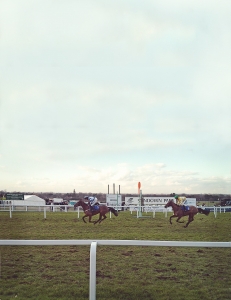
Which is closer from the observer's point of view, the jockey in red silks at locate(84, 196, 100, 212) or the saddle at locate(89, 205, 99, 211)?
the jockey in red silks at locate(84, 196, 100, 212)

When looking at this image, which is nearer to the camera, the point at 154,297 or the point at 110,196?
the point at 154,297

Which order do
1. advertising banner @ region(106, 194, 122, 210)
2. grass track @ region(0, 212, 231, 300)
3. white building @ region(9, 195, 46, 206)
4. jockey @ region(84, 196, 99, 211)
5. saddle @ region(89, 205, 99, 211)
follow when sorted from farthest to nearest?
white building @ region(9, 195, 46, 206) < advertising banner @ region(106, 194, 122, 210) < saddle @ region(89, 205, 99, 211) < jockey @ region(84, 196, 99, 211) < grass track @ region(0, 212, 231, 300)

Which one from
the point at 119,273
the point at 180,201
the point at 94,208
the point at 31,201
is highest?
the point at 180,201

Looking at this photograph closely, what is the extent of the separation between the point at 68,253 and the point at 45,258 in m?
0.60

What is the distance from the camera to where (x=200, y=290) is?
14.1 ft

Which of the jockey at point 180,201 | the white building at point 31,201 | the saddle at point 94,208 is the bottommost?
the white building at point 31,201

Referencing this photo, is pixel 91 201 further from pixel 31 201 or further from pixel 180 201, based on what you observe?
pixel 31 201

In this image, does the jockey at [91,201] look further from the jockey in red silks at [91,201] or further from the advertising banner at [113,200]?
the advertising banner at [113,200]

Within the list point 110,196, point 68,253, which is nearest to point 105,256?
point 68,253

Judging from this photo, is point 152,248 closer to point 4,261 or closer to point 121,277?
point 121,277

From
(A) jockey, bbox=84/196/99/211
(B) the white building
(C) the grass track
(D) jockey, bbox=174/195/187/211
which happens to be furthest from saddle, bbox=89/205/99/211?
(B) the white building

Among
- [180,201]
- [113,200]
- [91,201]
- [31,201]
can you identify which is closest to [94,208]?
[91,201]

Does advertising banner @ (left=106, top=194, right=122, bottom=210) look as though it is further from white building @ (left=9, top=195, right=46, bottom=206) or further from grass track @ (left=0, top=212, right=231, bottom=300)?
grass track @ (left=0, top=212, right=231, bottom=300)

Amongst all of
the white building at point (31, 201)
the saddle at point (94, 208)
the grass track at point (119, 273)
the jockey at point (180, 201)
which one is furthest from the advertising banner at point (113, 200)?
the grass track at point (119, 273)
